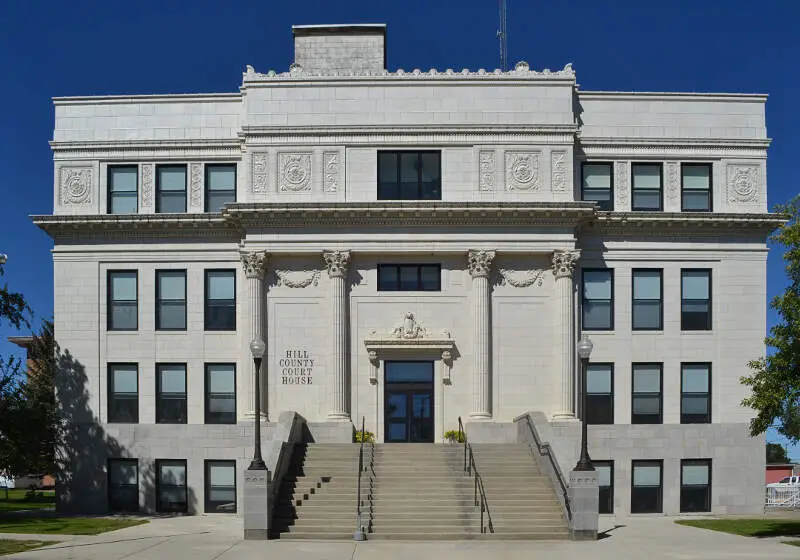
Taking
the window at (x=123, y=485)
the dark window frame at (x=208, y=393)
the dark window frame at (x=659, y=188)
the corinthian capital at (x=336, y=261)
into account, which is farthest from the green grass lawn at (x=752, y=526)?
the window at (x=123, y=485)

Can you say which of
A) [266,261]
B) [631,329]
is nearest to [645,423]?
[631,329]

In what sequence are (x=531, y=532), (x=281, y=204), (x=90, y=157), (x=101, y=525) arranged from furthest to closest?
(x=90, y=157)
(x=281, y=204)
(x=101, y=525)
(x=531, y=532)

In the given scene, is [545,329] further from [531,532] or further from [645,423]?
[531,532]

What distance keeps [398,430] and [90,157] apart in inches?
677

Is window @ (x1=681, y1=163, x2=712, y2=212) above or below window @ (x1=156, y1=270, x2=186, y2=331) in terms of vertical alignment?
above

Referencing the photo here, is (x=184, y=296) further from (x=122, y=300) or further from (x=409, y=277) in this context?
(x=409, y=277)

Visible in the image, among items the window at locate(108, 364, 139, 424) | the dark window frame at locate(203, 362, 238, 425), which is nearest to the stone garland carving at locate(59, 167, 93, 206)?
the window at locate(108, 364, 139, 424)

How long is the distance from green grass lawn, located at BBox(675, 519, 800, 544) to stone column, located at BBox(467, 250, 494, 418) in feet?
27.9

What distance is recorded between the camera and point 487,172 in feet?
121

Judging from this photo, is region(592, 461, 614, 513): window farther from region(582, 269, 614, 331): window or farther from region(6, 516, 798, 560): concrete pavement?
region(6, 516, 798, 560): concrete pavement

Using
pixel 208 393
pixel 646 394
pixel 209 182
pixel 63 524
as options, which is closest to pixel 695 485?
pixel 646 394

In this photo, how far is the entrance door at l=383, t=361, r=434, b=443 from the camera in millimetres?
36969

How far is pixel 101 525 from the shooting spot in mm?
31250

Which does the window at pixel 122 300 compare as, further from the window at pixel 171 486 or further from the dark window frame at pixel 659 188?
Result: the dark window frame at pixel 659 188
